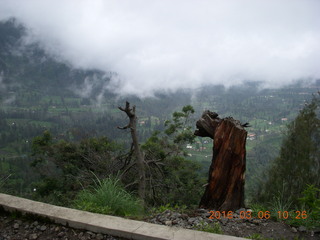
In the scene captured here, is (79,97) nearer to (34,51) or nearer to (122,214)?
(34,51)

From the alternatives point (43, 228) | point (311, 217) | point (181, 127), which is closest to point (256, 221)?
point (311, 217)

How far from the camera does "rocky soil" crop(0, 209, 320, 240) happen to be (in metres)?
3.35

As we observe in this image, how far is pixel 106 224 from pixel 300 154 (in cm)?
1533

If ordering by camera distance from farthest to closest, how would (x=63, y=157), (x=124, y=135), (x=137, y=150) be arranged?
(x=124, y=135)
(x=63, y=157)
(x=137, y=150)

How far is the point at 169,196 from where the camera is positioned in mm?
11336

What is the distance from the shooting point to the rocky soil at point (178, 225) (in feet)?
11.0

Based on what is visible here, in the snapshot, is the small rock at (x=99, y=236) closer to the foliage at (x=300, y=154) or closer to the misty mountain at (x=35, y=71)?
the foliage at (x=300, y=154)

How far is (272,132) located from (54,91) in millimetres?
116782

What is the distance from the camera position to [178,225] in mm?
3904

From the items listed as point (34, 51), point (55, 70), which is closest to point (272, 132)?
→ point (55, 70)

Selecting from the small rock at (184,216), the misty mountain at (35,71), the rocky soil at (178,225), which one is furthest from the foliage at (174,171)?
the misty mountain at (35,71)

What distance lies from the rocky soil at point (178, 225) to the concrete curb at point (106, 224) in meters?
0.09

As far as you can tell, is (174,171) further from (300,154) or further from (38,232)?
(38,232)

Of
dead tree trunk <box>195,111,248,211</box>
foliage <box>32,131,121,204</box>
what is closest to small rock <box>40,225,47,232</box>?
dead tree trunk <box>195,111,248,211</box>
